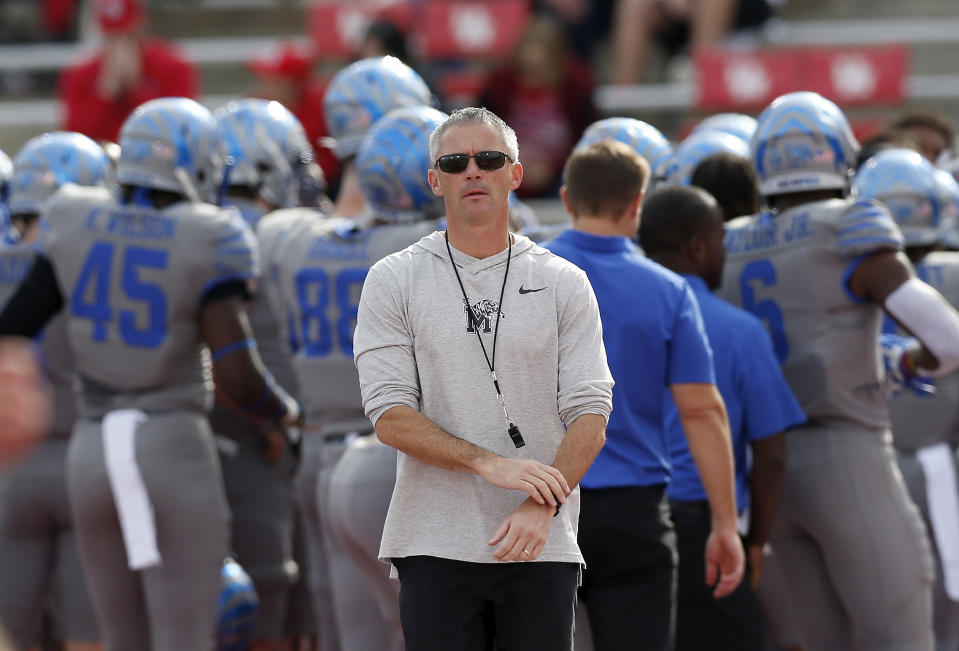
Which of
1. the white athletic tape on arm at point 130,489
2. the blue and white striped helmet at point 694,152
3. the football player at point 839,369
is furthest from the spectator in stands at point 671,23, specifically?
the white athletic tape on arm at point 130,489

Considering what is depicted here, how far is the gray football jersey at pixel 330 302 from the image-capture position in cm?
489

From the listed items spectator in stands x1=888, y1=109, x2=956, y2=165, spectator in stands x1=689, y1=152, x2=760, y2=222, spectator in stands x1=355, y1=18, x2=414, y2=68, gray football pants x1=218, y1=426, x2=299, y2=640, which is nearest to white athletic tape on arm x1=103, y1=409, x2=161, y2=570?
gray football pants x1=218, y1=426, x2=299, y2=640

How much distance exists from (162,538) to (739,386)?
192cm

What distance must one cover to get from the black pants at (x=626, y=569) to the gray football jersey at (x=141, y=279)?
5.25 ft

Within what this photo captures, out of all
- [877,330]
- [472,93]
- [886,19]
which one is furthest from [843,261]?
[886,19]

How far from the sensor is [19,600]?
546 cm

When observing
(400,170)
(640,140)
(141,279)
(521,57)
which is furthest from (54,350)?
(521,57)

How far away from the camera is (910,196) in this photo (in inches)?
209

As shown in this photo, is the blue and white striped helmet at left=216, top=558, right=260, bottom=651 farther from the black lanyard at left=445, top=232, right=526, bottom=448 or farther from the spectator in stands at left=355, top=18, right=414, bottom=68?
the spectator in stands at left=355, top=18, right=414, bottom=68

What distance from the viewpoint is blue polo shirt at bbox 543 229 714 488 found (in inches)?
154

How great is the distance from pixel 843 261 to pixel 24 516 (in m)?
3.04

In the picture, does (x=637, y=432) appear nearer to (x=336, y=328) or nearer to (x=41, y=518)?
(x=336, y=328)

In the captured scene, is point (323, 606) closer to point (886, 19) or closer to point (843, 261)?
point (843, 261)

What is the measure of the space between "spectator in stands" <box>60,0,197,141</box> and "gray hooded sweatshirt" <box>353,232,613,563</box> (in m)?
6.73
